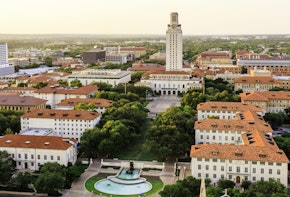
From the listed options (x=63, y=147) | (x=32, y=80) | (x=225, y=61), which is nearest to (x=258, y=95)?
(x=63, y=147)

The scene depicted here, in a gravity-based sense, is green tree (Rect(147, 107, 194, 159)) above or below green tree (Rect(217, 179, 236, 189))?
above

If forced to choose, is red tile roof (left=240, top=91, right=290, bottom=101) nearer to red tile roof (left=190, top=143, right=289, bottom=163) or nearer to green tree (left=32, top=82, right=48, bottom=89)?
red tile roof (left=190, top=143, right=289, bottom=163)

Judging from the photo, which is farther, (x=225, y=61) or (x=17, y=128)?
(x=225, y=61)

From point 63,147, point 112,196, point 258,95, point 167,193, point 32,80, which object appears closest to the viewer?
point 167,193

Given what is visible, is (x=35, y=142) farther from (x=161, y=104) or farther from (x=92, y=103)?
(x=161, y=104)

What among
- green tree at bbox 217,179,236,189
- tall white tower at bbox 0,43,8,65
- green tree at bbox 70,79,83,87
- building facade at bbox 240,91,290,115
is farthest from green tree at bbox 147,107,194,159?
tall white tower at bbox 0,43,8,65

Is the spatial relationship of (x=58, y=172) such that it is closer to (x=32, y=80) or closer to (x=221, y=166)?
(x=221, y=166)

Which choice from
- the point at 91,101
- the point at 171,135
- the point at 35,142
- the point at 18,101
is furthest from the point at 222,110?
the point at 18,101
